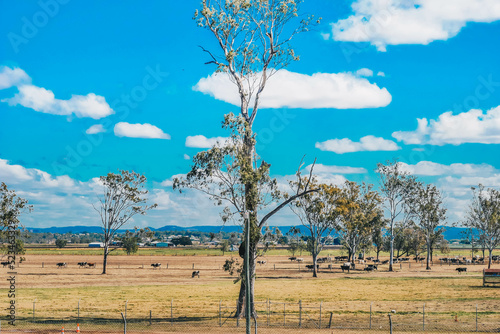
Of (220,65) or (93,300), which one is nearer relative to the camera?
(220,65)

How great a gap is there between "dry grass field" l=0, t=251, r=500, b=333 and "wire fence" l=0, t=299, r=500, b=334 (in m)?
0.10

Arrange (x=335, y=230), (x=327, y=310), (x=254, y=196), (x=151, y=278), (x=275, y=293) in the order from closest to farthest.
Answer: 1. (x=254, y=196)
2. (x=327, y=310)
3. (x=275, y=293)
4. (x=151, y=278)
5. (x=335, y=230)

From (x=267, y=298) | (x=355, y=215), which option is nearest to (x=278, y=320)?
(x=267, y=298)

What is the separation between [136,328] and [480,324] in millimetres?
25963

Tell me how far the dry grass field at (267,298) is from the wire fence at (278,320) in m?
0.10

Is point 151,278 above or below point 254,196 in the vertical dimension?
below

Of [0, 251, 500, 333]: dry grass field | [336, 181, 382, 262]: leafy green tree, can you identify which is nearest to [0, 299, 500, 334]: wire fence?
[0, 251, 500, 333]: dry grass field

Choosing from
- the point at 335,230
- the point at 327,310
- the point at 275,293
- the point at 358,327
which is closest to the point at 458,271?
the point at 335,230

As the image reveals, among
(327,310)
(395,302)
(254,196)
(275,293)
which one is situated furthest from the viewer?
(275,293)

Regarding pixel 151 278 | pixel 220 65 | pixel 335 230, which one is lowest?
pixel 151 278

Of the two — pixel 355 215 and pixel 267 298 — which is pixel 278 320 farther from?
pixel 355 215

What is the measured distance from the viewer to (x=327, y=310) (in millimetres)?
49531

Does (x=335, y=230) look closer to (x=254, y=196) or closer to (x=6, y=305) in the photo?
(x=254, y=196)

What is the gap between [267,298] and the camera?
57969 millimetres
